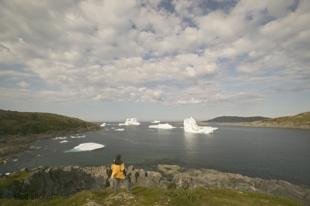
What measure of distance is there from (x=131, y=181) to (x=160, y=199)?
28.1 metres

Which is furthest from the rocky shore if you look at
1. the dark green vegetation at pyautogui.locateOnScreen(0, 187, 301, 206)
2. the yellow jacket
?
the yellow jacket

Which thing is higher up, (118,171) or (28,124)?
(28,124)

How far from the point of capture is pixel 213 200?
1917cm

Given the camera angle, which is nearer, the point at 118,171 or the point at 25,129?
the point at 118,171

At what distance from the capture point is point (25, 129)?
13912 cm

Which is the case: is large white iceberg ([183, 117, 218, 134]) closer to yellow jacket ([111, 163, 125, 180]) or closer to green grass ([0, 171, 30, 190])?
green grass ([0, 171, 30, 190])

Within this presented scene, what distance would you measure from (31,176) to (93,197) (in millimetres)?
26817

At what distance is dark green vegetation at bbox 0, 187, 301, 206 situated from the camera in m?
18.3

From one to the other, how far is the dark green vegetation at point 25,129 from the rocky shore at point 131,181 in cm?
5289

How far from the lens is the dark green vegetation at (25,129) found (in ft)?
356

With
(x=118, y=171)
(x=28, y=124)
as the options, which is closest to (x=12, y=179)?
(x=118, y=171)

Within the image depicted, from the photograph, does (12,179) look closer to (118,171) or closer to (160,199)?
(118,171)

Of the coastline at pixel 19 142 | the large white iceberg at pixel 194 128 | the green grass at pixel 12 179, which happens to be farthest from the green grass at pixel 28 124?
the green grass at pixel 12 179

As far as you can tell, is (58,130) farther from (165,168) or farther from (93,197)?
(93,197)
